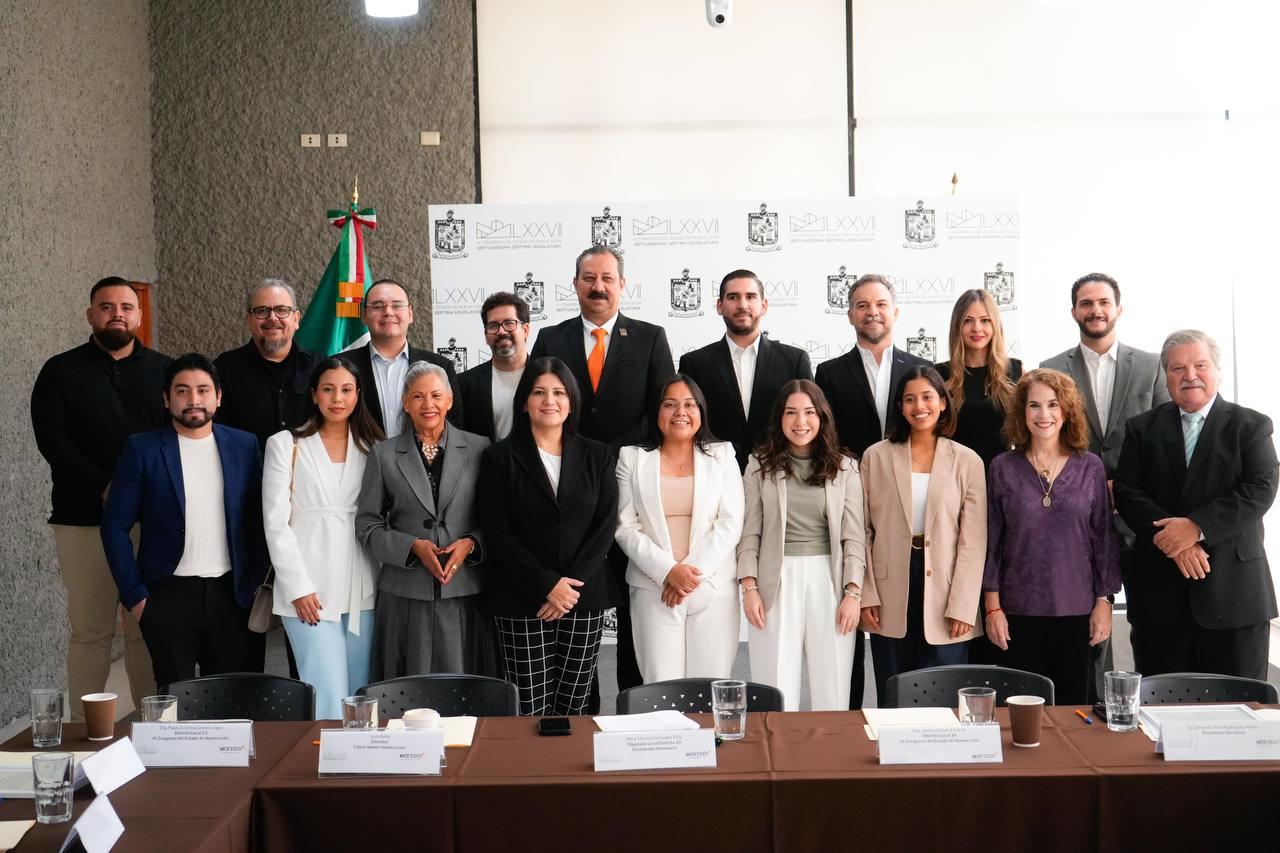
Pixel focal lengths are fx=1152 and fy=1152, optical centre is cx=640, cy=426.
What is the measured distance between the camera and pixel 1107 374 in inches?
176

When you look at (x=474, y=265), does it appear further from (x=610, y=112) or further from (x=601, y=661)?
(x=601, y=661)

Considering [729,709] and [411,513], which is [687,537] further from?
[729,709]

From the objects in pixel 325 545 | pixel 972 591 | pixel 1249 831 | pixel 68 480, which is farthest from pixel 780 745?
pixel 68 480

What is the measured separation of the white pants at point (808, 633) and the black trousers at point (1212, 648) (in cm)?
110

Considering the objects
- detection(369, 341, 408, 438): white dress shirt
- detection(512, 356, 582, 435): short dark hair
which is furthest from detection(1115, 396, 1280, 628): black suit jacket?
detection(369, 341, 408, 438): white dress shirt

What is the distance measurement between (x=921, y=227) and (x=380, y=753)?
15.3 ft

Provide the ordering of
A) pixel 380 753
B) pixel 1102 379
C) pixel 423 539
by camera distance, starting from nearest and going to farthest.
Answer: pixel 380 753
pixel 423 539
pixel 1102 379

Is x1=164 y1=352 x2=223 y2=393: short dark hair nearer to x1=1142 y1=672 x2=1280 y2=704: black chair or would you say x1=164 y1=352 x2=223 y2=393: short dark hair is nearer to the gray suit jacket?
the gray suit jacket

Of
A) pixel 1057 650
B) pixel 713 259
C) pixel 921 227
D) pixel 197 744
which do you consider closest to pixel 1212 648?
pixel 1057 650

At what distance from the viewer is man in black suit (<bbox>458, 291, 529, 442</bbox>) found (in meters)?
4.28

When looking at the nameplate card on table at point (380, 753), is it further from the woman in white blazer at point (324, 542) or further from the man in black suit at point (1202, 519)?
the man in black suit at point (1202, 519)

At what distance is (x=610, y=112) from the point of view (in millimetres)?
7148

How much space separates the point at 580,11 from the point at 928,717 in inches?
221

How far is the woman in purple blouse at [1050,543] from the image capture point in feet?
12.2
